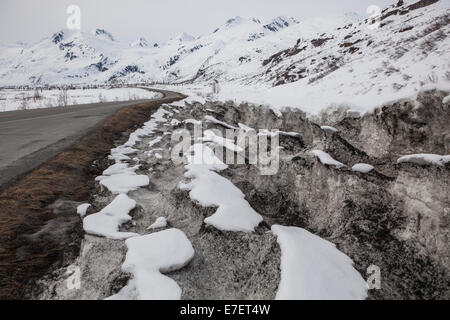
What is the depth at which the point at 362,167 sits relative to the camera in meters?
4.35

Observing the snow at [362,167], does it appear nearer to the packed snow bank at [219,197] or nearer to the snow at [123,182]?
the packed snow bank at [219,197]

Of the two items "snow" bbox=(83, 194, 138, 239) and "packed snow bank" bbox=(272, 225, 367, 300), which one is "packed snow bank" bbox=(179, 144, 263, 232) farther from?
"snow" bbox=(83, 194, 138, 239)

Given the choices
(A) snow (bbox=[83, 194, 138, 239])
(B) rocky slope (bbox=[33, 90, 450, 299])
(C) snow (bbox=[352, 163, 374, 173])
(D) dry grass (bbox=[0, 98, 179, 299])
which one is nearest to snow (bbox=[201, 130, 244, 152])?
(B) rocky slope (bbox=[33, 90, 450, 299])

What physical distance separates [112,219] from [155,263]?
1.63 metres

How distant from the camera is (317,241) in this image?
364 centimetres

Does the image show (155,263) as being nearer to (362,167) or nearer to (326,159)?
(326,159)

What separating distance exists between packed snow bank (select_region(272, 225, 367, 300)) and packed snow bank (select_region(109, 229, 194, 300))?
1182 mm

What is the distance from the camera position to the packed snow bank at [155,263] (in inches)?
110

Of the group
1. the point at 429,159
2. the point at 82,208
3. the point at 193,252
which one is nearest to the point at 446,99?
the point at 429,159

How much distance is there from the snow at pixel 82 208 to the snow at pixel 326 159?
4.38 metres

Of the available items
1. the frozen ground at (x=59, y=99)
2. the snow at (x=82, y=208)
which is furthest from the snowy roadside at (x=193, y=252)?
the frozen ground at (x=59, y=99)

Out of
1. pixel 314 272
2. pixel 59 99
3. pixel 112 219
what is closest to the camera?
pixel 314 272

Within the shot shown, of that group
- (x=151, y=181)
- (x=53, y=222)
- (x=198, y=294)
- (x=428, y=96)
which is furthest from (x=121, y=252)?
(x=428, y=96)

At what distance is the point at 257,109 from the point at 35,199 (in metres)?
7.18
